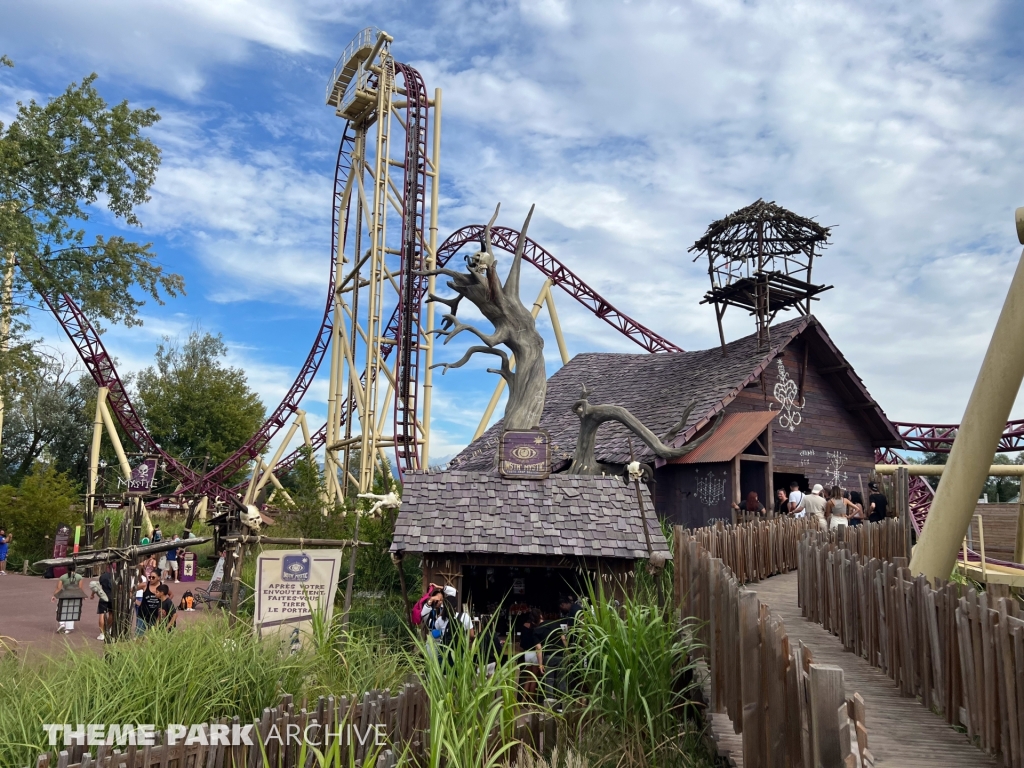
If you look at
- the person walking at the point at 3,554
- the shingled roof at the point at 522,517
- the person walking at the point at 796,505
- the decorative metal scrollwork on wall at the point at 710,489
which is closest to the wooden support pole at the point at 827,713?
the shingled roof at the point at 522,517

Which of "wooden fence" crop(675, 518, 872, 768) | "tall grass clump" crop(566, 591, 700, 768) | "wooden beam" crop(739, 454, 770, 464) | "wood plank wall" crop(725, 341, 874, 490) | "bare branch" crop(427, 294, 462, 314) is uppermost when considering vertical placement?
"bare branch" crop(427, 294, 462, 314)

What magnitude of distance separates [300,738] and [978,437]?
525 centimetres

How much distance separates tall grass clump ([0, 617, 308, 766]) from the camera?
4887 millimetres

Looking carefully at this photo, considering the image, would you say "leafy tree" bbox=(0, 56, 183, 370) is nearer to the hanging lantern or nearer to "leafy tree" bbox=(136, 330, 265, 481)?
the hanging lantern

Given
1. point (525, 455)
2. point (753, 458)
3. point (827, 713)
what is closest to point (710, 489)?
point (753, 458)

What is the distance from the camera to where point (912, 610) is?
5.41m

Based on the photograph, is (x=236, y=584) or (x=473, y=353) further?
(x=473, y=353)

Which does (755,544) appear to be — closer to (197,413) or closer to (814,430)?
(814,430)

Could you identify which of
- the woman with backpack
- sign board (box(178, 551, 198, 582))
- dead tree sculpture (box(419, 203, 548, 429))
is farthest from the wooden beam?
sign board (box(178, 551, 198, 582))

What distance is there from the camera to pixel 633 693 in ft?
19.2

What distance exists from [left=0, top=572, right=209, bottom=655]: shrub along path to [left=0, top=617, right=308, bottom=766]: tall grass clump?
410 centimetres

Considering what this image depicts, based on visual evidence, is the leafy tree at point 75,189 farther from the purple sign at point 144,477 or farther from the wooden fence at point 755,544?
the wooden fence at point 755,544

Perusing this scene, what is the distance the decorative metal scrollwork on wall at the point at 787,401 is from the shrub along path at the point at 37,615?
12.3m

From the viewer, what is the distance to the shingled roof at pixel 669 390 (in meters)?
15.9
